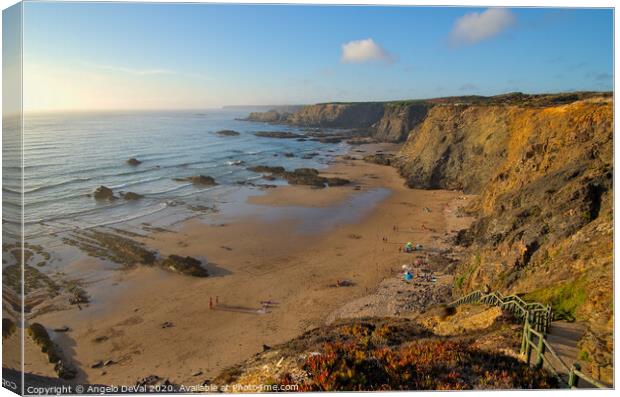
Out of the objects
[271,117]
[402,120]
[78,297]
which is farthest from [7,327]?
[271,117]

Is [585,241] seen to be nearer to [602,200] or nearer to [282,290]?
[602,200]

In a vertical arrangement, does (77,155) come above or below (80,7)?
below

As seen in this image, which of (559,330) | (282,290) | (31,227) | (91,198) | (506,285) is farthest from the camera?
(91,198)

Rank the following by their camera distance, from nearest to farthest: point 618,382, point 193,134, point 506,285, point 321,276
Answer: point 618,382
point 506,285
point 321,276
point 193,134

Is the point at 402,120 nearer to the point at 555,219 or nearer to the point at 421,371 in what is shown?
the point at 555,219

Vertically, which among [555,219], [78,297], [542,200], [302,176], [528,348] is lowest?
[78,297]

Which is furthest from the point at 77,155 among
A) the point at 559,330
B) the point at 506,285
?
the point at 559,330

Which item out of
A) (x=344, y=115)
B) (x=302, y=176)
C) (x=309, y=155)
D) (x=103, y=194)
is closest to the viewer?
(x=103, y=194)
